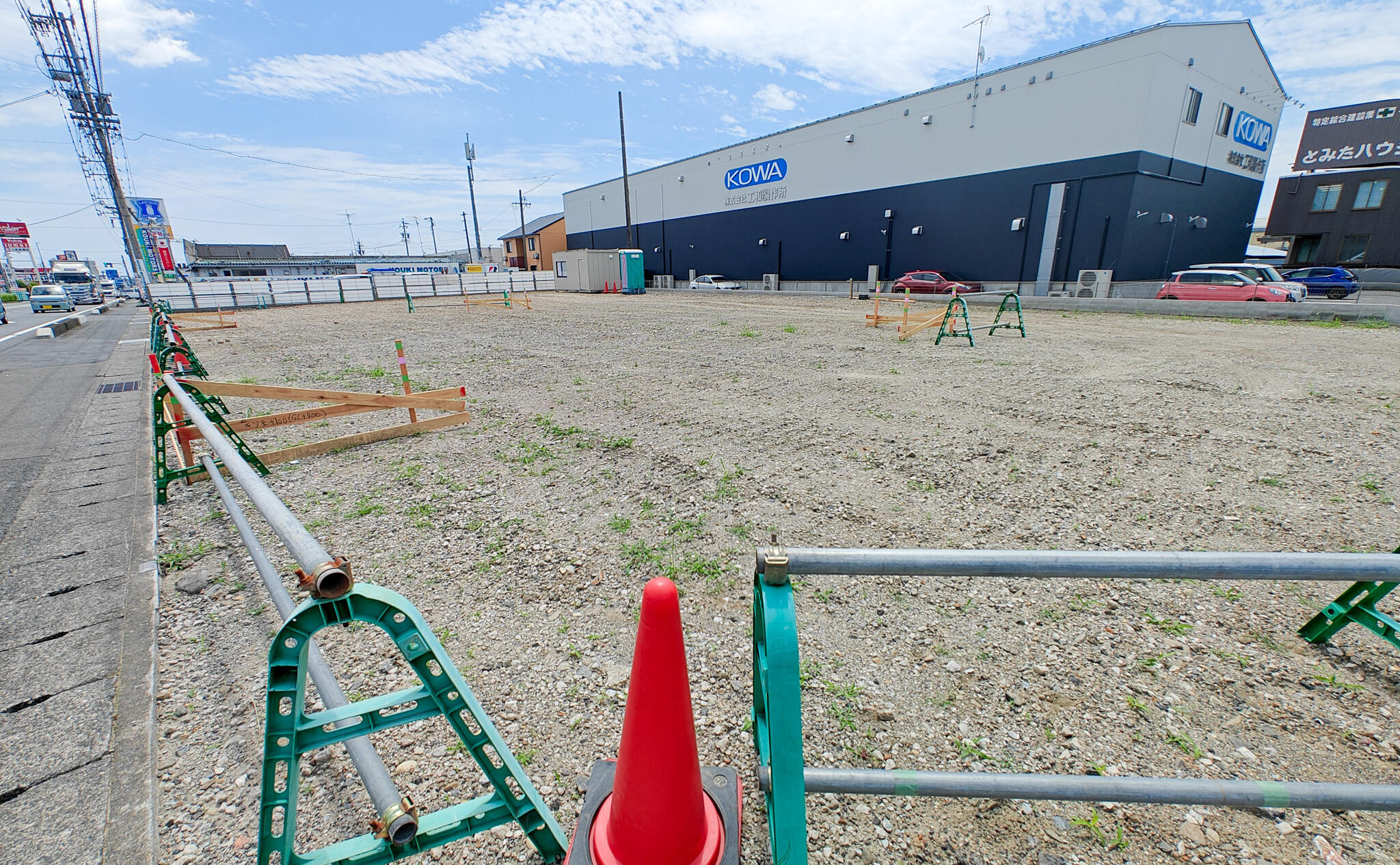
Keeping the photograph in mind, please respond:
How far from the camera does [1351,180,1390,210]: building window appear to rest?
3316cm

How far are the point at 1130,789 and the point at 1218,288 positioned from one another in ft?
83.9

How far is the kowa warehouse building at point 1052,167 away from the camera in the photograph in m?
23.5

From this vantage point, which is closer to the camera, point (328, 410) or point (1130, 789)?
Answer: point (1130, 789)

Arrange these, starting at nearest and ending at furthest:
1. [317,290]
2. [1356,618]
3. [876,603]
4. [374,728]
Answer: [374,728] < [1356,618] < [876,603] < [317,290]

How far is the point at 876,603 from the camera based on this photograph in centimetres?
330

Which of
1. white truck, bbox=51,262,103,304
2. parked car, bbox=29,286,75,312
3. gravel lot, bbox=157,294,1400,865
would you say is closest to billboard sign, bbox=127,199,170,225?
white truck, bbox=51,262,103,304

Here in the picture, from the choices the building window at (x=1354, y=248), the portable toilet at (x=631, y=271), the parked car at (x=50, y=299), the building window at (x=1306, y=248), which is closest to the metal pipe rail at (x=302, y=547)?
the portable toilet at (x=631, y=271)

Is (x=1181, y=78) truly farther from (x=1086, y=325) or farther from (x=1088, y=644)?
(x=1088, y=644)

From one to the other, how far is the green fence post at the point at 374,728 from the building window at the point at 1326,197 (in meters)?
54.7

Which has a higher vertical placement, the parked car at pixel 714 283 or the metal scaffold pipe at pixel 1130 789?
the parked car at pixel 714 283

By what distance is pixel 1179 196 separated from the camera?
25.8 metres

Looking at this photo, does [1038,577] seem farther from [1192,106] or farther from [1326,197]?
[1326,197]

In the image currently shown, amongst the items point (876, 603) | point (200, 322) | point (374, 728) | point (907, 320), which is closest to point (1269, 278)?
point (907, 320)

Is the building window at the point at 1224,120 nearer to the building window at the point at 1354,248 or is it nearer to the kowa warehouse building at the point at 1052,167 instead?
the kowa warehouse building at the point at 1052,167
